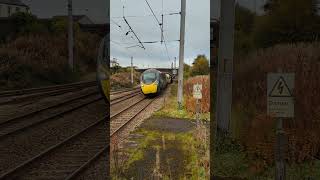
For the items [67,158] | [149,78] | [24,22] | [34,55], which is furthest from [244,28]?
[24,22]

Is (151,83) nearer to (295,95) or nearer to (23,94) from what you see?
(23,94)

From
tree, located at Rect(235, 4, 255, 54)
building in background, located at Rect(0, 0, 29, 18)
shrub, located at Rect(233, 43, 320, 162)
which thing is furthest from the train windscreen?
shrub, located at Rect(233, 43, 320, 162)

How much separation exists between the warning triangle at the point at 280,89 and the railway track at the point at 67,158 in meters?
4.23

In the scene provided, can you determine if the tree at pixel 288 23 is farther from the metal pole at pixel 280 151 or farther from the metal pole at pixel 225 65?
the metal pole at pixel 280 151

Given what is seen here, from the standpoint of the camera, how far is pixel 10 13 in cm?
2559

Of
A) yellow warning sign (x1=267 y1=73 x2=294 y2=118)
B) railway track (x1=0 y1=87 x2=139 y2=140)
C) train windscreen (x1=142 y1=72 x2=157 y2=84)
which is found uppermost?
train windscreen (x1=142 y1=72 x2=157 y2=84)

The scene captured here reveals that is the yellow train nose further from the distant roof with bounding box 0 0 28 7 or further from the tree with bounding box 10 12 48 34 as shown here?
the distant roof with bounding box 0 0 28 7

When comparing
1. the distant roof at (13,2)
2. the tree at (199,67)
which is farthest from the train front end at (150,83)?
the tree at (199,67)

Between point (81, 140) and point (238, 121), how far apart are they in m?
4.57

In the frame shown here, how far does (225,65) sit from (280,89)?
497cm

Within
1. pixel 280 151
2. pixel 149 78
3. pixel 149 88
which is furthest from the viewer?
pixel 149 88

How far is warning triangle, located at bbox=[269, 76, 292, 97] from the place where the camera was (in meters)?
5.61

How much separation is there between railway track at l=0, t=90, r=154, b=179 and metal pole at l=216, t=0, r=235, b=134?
328 centimetres

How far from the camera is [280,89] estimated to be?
5.64 m
